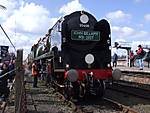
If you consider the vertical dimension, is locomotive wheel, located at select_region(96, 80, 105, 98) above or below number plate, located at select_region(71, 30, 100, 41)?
below

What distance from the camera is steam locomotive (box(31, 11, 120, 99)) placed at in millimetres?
13352

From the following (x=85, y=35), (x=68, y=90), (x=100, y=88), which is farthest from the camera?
(x=85, y=35)

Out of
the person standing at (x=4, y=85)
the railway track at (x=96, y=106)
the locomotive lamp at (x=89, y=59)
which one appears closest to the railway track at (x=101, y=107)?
the railway track at (x=96, y=106)

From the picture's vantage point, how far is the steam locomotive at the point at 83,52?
13352 millimetres

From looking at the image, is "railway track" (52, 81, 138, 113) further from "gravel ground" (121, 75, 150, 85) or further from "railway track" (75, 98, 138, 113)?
"gravel ground" (121, 75, 150, 85)

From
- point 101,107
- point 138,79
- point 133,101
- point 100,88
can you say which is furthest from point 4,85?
point 138,79

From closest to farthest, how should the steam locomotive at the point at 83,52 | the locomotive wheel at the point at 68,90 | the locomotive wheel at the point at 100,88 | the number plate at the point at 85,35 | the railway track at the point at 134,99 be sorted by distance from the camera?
the railway track at the point at 134,99
the locomotive wheel at the point at 68,90
the steam locomotive at the point at 83,52
the locomotive wheel at the point at 100,88
the number plate at the point at 85,35

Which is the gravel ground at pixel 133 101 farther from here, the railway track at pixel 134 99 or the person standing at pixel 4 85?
the person standing at pixel 4 85

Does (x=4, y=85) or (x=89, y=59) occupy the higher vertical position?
(x=89, y=59)

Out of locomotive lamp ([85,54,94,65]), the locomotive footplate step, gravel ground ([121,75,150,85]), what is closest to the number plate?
locomotive lamp ([85,54,94,65])

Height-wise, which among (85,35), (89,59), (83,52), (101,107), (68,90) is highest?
(85,35)

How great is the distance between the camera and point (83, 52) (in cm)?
1395

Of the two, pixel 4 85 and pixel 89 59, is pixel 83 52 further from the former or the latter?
pixel 4 85

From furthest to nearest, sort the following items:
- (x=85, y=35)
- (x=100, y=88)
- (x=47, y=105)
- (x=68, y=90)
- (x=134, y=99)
→ (x=134, y=99) → (x=85, y=35) → (x=100, y=88) → (x=68, y=90) → (x=47, y=105)
